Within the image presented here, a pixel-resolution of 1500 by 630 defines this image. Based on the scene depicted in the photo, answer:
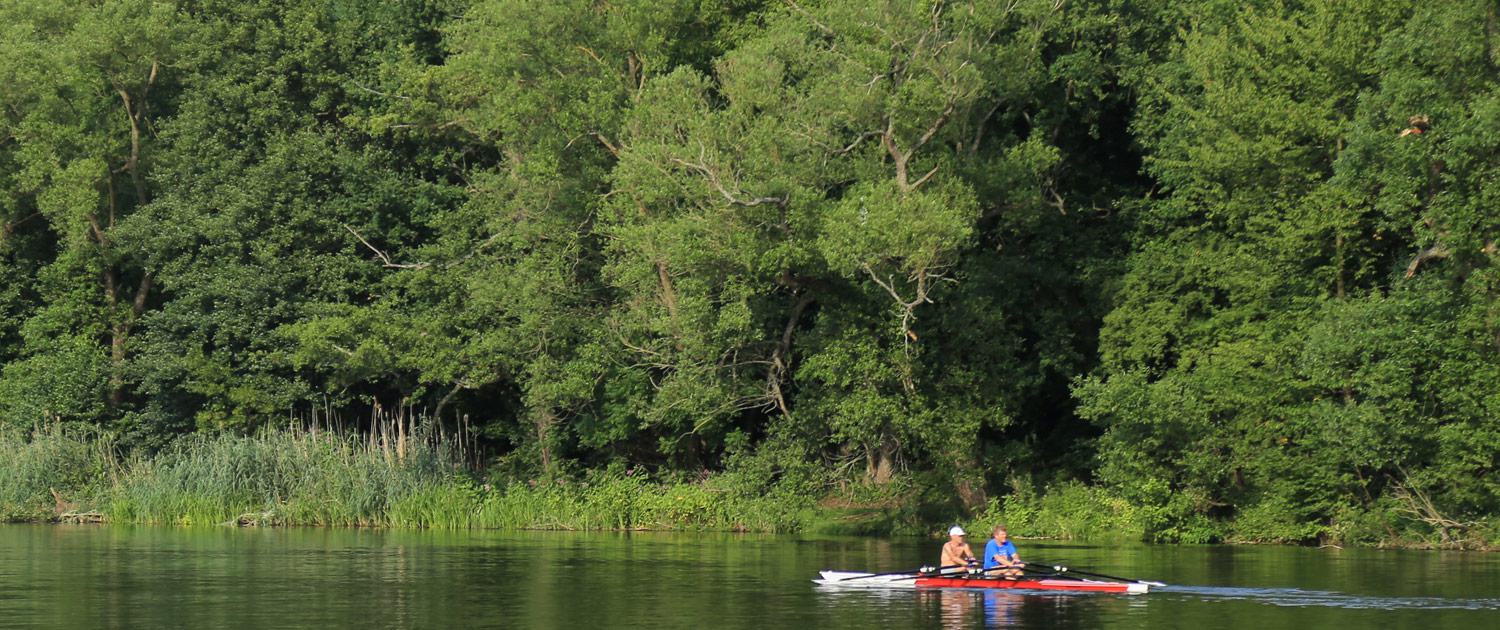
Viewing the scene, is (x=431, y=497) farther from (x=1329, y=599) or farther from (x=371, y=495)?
(x=1329, y=599)

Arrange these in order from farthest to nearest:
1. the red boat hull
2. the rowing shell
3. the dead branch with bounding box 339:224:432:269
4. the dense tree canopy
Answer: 1. the dead branch with bounding box 339:224:432:269
2. the dense tree canopy
3. the rowing shell
4. the red boat hull

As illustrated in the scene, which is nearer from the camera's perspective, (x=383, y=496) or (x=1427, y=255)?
(x=1427, y=255)

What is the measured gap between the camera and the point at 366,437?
151ft

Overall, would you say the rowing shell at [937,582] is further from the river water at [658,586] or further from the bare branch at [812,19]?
the bare branch at [812,19]

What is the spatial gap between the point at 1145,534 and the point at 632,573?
44.8 ft

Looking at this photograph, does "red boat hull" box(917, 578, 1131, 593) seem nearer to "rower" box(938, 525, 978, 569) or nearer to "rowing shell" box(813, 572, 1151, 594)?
"rowing shell" box(813, 572, 1151, 594)

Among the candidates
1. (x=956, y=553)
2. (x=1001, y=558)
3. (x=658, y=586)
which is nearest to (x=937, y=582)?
(x=956, y=553)

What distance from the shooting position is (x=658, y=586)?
27.7 m

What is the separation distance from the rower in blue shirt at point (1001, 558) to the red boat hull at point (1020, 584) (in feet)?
0.59

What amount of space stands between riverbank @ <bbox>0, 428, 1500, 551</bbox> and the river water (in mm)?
2712

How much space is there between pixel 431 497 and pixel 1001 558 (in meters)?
18.9

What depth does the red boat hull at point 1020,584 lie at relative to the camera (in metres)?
27.4

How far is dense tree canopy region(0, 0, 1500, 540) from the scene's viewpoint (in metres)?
36.7

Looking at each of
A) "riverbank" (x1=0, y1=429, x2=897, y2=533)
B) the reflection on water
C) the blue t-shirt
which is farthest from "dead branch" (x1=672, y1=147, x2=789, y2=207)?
the reflection on water
